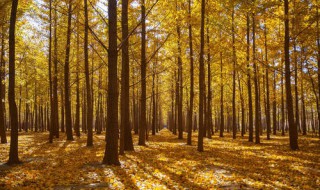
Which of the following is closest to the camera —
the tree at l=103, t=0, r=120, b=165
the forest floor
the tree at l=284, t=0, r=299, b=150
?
the forest floor

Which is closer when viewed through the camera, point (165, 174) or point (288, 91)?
point (165, 174)

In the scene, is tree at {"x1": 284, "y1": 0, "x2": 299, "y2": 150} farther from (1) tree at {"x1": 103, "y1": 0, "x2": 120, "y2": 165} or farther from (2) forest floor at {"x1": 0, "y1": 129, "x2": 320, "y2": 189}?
(1) tree at {"x1": 103, "y1": 0, "x2": 120, "y2": 165}

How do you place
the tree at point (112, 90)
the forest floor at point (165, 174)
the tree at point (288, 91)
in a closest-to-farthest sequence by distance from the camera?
1. the forest floor at point (165, 174)
2. the tree at point (112, 90)
3. the tree at point (288, 91)

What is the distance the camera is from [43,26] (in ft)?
63.7

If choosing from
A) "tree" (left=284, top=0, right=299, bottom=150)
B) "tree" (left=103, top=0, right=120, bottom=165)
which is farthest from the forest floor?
"tree" (left=284, top=0, right=299, bottom=150)

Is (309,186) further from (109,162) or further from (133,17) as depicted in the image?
(133,17)

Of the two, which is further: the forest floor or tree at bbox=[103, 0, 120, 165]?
tree at bbox=[103, 0, 120, 165]

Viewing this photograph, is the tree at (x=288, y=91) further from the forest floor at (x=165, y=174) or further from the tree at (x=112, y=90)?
the tree at (x=112, y=90)

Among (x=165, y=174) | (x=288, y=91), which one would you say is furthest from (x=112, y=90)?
(x=288, y=91)

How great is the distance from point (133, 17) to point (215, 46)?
18.0ft

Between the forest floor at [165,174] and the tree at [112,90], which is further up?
the tree at [112,90]

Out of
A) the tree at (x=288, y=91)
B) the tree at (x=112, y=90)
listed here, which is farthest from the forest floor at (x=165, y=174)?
the tree at (x=288, y=91)

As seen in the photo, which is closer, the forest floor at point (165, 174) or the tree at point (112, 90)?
the forest floor at point (165, 174)

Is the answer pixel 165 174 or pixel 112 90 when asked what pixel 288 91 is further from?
pixel 112 90
